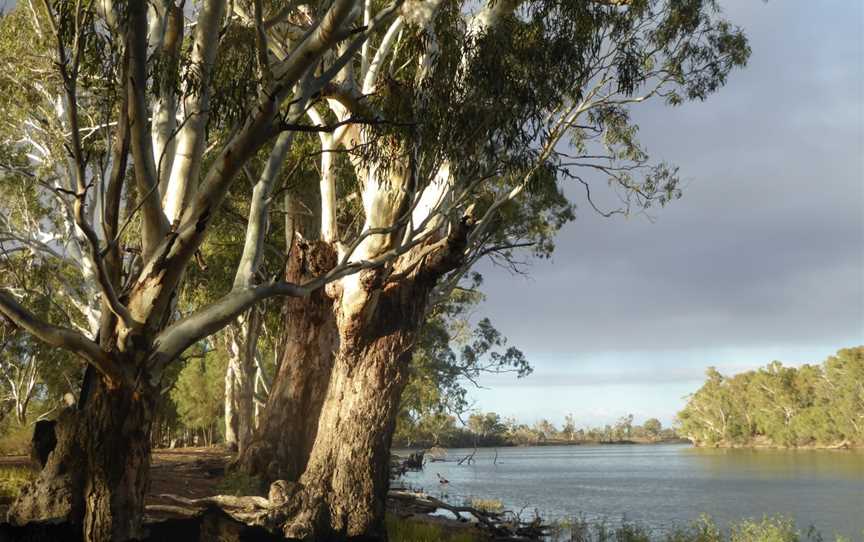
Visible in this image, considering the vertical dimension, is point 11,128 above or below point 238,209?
above

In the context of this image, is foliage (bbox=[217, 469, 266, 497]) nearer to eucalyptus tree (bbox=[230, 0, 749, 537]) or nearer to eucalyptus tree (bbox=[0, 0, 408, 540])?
eucalyptus tree (bbox=[230, 0, 749, 537])

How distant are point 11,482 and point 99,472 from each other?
15.0 ft

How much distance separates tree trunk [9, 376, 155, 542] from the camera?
6516 mm

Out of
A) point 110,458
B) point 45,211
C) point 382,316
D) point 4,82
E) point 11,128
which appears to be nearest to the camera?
point 110,458

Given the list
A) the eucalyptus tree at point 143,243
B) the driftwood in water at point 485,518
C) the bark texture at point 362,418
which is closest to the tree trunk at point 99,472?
the eucalyptus tree at point 143,243

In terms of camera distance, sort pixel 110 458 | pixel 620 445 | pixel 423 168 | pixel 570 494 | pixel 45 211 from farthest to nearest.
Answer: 1. pixel 620 445
2. pixel 570 494
3. pixel 45 211
4. pixel 423 168
5. pixel 110 458

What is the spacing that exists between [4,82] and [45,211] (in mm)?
A: 4404

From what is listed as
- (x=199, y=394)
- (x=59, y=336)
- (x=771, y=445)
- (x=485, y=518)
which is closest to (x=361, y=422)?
(x=59, y=336)

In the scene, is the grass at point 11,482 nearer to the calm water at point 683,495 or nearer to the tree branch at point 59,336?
the tree branch at point 59,336

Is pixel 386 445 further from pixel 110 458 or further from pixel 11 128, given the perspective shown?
pixel 11 128

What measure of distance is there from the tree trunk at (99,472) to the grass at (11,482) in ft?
6.90

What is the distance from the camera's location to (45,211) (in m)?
18.1

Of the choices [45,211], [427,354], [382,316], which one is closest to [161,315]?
[382,316]

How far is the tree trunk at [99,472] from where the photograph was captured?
6516mm
